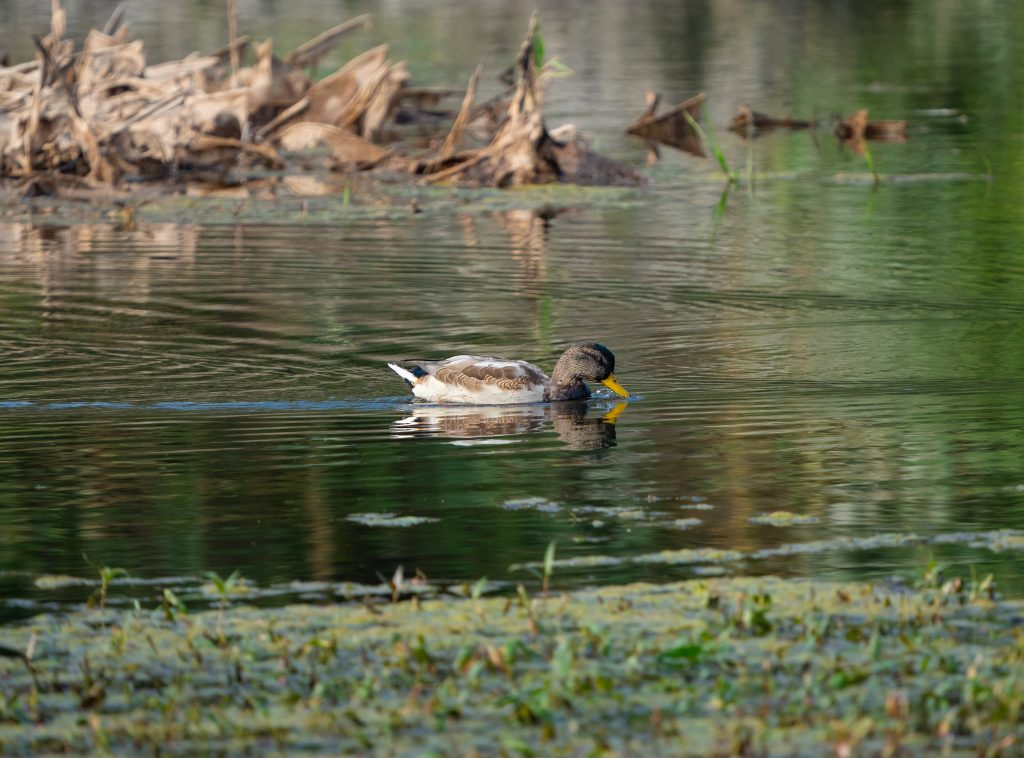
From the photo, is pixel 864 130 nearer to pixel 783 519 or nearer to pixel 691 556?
pixel 783 519

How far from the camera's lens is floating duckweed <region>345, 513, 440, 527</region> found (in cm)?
855

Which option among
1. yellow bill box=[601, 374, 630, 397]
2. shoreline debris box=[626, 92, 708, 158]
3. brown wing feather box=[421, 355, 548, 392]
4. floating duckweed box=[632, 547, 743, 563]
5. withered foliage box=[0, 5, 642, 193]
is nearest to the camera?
floating duckweed box=[632, 547, 743, 563]

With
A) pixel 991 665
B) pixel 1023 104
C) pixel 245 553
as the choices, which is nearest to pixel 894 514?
pixel 991 665

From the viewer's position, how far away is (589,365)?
11.9 m

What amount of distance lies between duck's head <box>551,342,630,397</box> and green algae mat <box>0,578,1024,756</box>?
454 cm

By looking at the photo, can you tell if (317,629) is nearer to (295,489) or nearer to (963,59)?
(295,489)

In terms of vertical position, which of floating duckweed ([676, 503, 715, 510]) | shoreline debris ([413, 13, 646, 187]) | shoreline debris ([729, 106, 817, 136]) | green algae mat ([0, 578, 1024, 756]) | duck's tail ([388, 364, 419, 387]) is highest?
shoreline debris ([729, 106, 817, 136])

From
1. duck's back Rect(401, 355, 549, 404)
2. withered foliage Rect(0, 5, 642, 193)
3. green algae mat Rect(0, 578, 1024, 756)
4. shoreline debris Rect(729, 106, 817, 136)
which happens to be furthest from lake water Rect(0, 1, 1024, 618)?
withered foliage Rect(0, 5, 642, 193)

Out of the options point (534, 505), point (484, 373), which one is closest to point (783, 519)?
point (534, 505)

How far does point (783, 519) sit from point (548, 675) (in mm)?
2437

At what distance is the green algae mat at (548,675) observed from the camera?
5816 millimetres

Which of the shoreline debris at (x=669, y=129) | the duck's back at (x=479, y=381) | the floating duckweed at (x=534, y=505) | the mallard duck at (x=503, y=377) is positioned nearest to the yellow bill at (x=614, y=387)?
the mallard duck at (x=503, y=377)

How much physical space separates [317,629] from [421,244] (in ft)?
40.0

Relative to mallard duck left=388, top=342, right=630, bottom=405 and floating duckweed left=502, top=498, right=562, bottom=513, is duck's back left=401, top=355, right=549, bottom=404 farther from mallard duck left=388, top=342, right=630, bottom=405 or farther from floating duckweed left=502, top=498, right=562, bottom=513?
floating duckweed left=502, top=498, right=562, bottom=513
